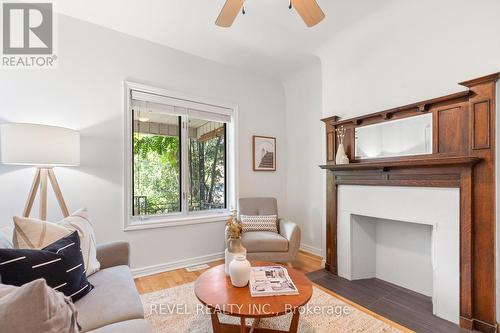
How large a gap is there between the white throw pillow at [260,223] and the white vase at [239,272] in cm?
Result: 151

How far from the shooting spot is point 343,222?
276 cm

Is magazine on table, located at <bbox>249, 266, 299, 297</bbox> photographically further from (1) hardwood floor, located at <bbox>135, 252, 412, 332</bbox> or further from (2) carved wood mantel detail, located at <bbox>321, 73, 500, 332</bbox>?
(2) carved wood mantel detail, located at <bbox>321, 73, 500, 332</bbox>

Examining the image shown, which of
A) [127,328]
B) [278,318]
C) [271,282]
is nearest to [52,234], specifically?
[127,328]

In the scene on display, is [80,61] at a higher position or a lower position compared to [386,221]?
higher

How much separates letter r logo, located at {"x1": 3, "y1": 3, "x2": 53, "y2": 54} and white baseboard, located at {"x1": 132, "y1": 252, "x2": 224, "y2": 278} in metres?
2.54

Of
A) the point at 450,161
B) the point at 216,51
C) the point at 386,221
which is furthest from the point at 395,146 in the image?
the point at 216,51

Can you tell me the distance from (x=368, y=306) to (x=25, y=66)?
3.95 meters

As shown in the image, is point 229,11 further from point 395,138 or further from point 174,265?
point 174,265

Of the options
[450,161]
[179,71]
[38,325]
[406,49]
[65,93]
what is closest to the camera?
[38,325]

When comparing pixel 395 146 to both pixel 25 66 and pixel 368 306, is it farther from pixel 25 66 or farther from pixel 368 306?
pixel 25 66

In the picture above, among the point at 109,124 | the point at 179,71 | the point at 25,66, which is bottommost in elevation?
the point at 109,124

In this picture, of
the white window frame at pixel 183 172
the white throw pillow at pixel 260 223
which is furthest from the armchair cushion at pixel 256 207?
the white window frame at pixel 183 172

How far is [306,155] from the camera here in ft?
12.2

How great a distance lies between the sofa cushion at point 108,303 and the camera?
122 cm
